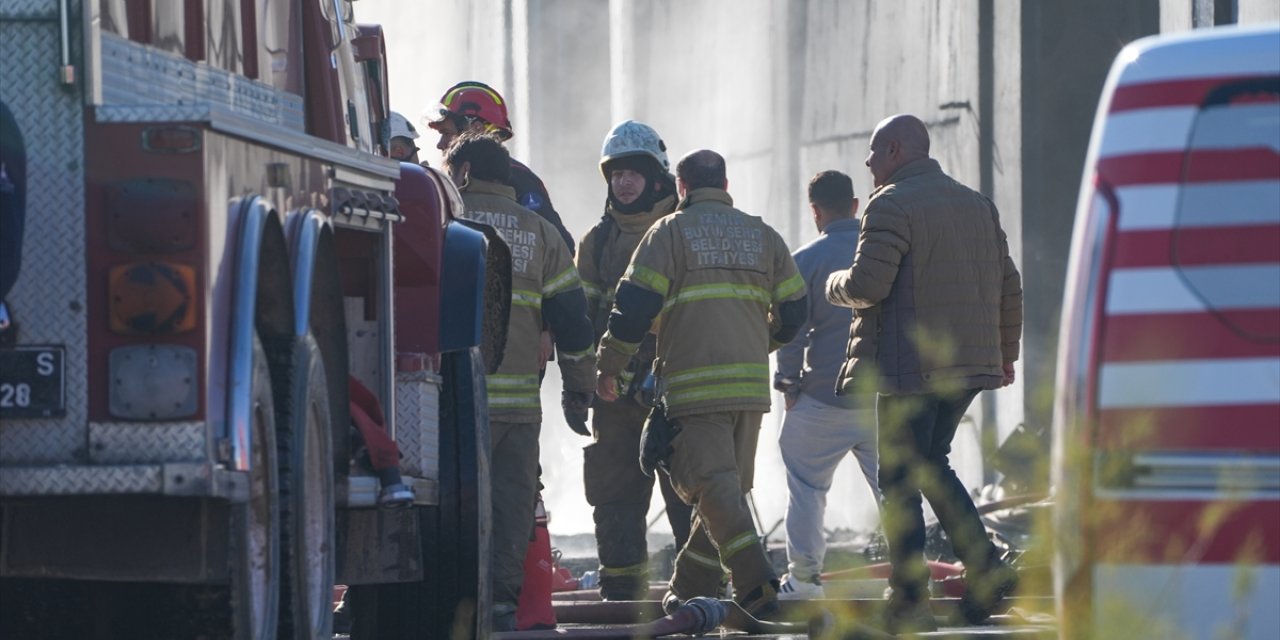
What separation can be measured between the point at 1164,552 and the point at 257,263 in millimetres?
2103

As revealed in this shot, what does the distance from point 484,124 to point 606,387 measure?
159cm

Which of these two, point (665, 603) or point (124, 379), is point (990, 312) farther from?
point (124, 379)

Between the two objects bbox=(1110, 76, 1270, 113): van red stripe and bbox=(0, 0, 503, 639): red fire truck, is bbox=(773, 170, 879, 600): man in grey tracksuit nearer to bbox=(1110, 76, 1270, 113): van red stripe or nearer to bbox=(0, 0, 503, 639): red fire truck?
bbox=(0, 0, 503, 639): red fire truck

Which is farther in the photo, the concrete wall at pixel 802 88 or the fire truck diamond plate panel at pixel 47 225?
the concrete wall at pixel 802 88

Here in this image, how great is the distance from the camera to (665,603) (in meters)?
9.90

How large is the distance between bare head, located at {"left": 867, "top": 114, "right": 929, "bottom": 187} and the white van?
4.85m

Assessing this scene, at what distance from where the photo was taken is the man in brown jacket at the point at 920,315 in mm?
9039

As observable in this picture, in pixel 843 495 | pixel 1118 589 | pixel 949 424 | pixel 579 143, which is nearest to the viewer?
pixel 1118 589

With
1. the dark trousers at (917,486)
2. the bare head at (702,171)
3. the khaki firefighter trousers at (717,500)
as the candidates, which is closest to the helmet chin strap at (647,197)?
the bare head at (702,171)

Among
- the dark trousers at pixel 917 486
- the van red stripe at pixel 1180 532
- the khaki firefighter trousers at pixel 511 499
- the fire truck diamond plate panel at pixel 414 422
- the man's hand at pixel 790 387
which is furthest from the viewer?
the man's hand at pixel 790 387

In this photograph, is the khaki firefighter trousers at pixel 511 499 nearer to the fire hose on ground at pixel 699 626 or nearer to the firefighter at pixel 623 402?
the fire hose on ground at pixel 699 626

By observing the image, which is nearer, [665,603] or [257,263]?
[257,263]

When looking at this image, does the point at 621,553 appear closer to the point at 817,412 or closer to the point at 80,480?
the point at 817,412

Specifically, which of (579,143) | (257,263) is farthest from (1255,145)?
(579,143)
